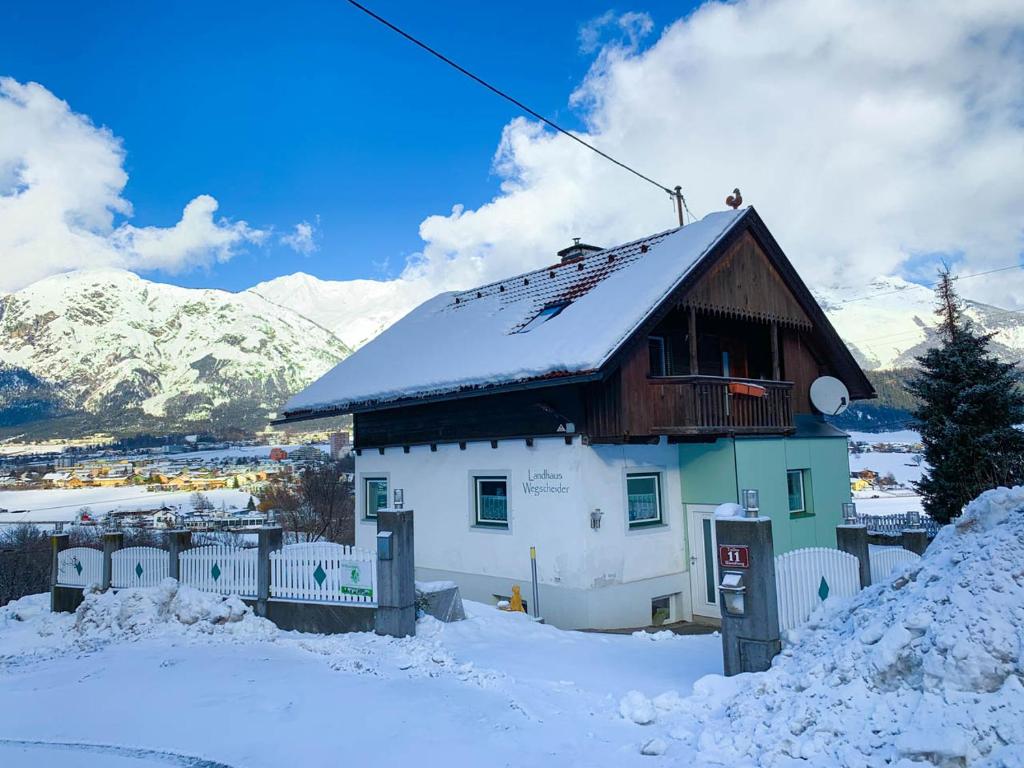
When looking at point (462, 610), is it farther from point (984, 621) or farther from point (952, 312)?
point (952, 312)

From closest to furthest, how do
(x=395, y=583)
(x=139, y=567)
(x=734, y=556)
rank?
1. (x=734, y=556)
2. (x=395, y=583)
3. (x=139, y=567)

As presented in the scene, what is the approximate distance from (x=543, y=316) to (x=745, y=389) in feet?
15.7

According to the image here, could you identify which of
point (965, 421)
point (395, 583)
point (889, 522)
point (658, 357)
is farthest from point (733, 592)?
point (889, 522)

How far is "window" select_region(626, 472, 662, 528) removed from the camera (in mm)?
14422

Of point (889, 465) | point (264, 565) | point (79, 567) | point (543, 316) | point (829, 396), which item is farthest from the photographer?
point (889, 465)

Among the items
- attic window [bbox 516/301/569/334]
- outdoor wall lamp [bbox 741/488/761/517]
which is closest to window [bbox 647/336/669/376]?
attic window [bbox 516/301/569/334]

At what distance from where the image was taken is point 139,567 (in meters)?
14.2

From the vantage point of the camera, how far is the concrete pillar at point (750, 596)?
7742 mm

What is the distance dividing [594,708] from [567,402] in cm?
703

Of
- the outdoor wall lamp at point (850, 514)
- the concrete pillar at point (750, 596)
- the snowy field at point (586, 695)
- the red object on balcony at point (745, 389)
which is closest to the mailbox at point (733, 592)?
the concrete pillar at point (750, 596)

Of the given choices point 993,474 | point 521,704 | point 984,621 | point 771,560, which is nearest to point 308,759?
point 521,704

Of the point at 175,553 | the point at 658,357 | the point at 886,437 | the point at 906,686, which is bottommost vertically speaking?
the point at 906,686

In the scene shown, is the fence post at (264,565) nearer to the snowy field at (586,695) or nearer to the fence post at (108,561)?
the snowy field at (586,695)

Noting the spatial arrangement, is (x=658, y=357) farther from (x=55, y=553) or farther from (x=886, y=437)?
(x=886, y=437)
